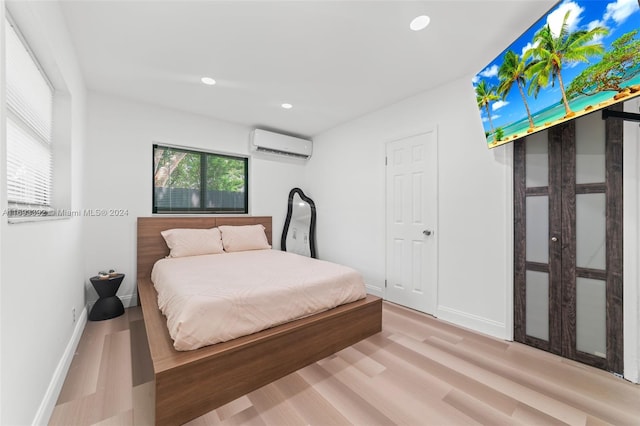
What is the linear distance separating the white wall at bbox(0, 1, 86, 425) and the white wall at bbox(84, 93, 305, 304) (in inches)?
29.8

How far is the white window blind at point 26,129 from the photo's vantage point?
1.39 meters

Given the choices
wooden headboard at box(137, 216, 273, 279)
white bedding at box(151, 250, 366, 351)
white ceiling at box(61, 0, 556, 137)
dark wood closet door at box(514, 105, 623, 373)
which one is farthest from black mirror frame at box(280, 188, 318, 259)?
dark wood closet door at box(514, 105, 623, 373)

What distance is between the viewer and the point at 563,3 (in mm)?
1441

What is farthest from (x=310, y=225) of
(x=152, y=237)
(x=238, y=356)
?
(x=238, y=356)

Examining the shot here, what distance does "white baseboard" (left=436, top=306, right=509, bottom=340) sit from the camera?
2385 millimetres

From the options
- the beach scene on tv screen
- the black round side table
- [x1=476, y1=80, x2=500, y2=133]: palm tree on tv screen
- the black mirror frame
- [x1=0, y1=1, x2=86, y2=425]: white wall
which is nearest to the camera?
[x1=0, y1=1, x2=86, y2=425]: white wall

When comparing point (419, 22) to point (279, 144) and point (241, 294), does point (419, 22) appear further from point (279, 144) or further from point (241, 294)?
point (279, 144)

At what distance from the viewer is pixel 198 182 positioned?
3.82 metres

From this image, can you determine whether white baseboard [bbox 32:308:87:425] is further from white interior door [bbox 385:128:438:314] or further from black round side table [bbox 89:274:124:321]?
white interior door [bbox 385:128:438:314]

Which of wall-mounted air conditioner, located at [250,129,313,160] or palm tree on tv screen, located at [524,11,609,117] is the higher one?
wall-mounted air conditioner, located at [250,129,313,160]

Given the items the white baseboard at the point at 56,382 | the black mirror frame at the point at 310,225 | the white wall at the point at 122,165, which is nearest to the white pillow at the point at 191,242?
the white wall at the point at 122,165

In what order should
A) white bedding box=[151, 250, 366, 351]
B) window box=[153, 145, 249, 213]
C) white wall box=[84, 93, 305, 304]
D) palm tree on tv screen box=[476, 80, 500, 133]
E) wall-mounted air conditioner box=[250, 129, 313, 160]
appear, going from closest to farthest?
1. white bedding box=[151, 250, 366, 351]
2. palm tree on tv screen box=[476, 80, 500, 133]
3. white wall box=[84, 93, 305, 304]
4. window box=[153, 145, 249, 213]
5. wall-mounted air conditioner box=[250, 129, 313, 160]

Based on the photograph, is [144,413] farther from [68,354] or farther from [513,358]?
[513,358]

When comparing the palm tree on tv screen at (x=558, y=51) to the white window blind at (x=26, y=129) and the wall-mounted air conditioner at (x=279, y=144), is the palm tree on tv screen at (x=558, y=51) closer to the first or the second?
the white window blind at (x=26, y=129)
